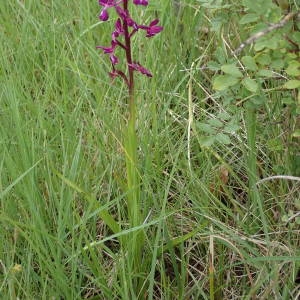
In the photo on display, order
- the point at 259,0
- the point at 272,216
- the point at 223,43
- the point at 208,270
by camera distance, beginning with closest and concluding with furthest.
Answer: the point at 259,0 < the point at 208,270 < the point at 272,216 < the point at 223,43

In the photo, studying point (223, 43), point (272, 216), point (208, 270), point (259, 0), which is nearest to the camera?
point (259, 0)

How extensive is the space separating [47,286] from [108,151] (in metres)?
0.44

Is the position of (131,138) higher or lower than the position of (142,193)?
higher

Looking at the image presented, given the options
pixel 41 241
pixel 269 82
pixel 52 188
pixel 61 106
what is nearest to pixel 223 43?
pixel 269 82

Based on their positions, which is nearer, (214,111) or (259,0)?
(259,0)

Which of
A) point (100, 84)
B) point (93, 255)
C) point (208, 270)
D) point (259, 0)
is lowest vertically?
point (208, 270)

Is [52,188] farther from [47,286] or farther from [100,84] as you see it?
[100,84]

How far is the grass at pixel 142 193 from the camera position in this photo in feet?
4.38

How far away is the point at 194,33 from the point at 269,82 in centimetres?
33

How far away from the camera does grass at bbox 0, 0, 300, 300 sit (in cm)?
133

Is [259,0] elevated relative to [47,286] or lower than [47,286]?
elevated

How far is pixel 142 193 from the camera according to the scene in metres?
1.50

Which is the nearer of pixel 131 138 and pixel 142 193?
pixel 131 138

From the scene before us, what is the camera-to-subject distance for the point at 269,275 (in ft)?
4.09
